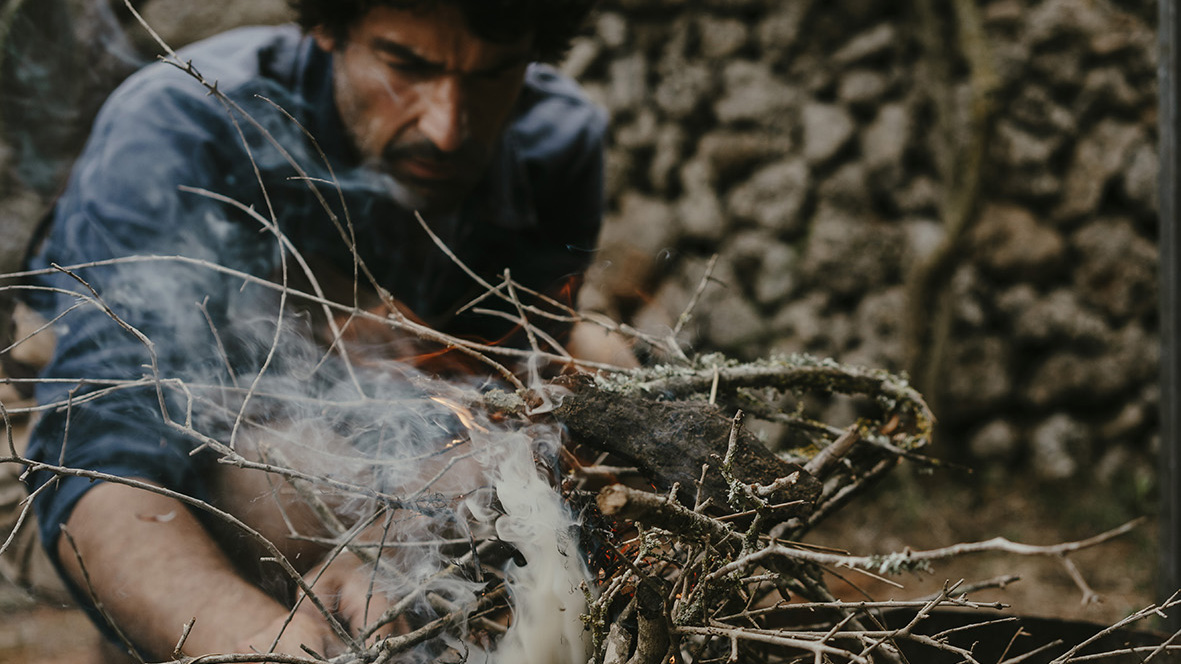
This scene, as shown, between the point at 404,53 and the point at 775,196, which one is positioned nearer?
the point at 404,53

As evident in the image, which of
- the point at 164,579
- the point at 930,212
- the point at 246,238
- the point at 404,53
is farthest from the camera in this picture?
the point at 930,212

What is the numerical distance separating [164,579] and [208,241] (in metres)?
0.75

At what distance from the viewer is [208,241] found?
62.6 inches

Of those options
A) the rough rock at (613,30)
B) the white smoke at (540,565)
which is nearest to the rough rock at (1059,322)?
the rough rock at (613,30)

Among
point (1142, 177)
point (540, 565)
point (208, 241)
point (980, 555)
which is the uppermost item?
point (208, 241)

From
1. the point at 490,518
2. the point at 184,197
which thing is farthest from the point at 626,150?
the point at 490,518

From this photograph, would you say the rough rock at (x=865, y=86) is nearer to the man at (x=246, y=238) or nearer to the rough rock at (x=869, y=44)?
the rough rock at (x=869, y=44)

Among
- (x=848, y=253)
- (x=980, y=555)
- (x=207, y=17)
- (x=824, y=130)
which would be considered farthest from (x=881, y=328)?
(x=207, y=17)

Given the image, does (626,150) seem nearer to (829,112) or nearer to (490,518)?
(829,112)

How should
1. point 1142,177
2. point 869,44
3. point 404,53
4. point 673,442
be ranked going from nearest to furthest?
1. point 673,442
2. point 404,53
3. point 1142,177
4. point 869,44

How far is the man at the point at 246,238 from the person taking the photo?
3.74 feet

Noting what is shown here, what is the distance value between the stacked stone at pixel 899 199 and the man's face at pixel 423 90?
1.56 m

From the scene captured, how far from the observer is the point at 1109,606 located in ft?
9.00

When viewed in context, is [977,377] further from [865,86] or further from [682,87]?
[682,87]
